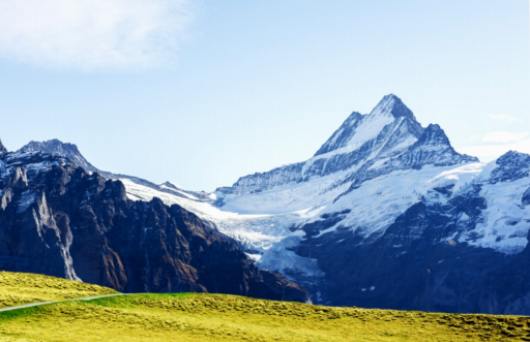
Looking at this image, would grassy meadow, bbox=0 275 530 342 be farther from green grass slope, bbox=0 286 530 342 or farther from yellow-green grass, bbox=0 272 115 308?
yellow-green grass, bbox=0 272 115 308

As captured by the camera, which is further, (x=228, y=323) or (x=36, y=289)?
(x=36, y=289)

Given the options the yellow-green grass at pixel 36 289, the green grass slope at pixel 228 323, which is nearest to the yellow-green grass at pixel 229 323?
the green grass slope at pixel 228 323

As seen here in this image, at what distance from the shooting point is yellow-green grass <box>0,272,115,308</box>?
92.1 meters

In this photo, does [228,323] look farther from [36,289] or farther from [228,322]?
[36,289]

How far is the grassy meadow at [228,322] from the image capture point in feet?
264

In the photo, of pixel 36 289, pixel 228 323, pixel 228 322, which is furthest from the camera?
pixel 36 289

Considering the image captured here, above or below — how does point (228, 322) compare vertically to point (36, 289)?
below

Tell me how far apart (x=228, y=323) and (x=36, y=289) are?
25.6 metres

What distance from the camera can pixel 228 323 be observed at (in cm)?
8969

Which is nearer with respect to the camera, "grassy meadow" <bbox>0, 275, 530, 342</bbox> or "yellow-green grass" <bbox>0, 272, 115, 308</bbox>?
"grassy meadow" <bbox>0, 275, 530, 342</bbox>

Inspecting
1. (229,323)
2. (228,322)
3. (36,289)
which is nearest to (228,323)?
(229,323)

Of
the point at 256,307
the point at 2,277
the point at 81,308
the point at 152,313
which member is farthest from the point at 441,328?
the point at 2,277

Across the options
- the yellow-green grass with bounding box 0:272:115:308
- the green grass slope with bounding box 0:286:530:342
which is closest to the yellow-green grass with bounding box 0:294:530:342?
the green grass slope with bounding box 0:286:530:342

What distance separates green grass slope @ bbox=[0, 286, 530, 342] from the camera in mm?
80438
